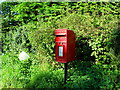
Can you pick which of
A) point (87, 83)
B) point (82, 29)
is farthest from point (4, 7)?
point (87, 83)

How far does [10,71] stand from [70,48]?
6.78 ft

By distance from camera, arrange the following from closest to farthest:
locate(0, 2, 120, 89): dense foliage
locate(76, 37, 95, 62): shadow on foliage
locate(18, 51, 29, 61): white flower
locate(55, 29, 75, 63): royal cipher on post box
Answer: locate(55, 29, 75, 63): royal cipher on post box < locate(0, 2, 120, 89): dense foliage < locate(76, 37, 95, 62): shadow on foliage < locate(18, 51, 29, 61): white flower

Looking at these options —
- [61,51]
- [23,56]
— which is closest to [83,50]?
[61,51]

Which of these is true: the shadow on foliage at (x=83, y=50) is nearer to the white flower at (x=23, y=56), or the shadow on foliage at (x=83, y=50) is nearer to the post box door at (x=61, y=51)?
the post box door at (x=61, y=51)

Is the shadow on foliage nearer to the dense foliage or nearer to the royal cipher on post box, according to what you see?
the dense foliage

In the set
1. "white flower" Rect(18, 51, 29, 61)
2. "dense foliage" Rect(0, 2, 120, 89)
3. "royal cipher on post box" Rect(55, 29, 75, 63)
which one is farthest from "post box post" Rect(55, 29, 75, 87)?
"white flower" Rect(18, 51, 29, 61)

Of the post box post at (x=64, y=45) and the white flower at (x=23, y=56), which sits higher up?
the post box post at (x=64, y=45)

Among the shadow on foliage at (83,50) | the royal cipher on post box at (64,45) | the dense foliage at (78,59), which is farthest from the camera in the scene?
the shadow on foliage at (83,50)

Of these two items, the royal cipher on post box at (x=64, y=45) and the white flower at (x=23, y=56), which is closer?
the royal cipher on post box at (x=64, y=45)

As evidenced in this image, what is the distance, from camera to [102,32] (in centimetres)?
379

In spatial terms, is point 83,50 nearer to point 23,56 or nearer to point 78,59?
Answer: point 78,59

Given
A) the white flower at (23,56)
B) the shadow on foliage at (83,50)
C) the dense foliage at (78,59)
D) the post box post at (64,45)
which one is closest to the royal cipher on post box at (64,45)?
the post box post at (64,45)

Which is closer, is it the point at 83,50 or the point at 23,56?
the point at 83,50

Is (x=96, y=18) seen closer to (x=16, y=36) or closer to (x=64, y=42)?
(x=64, y=42)
